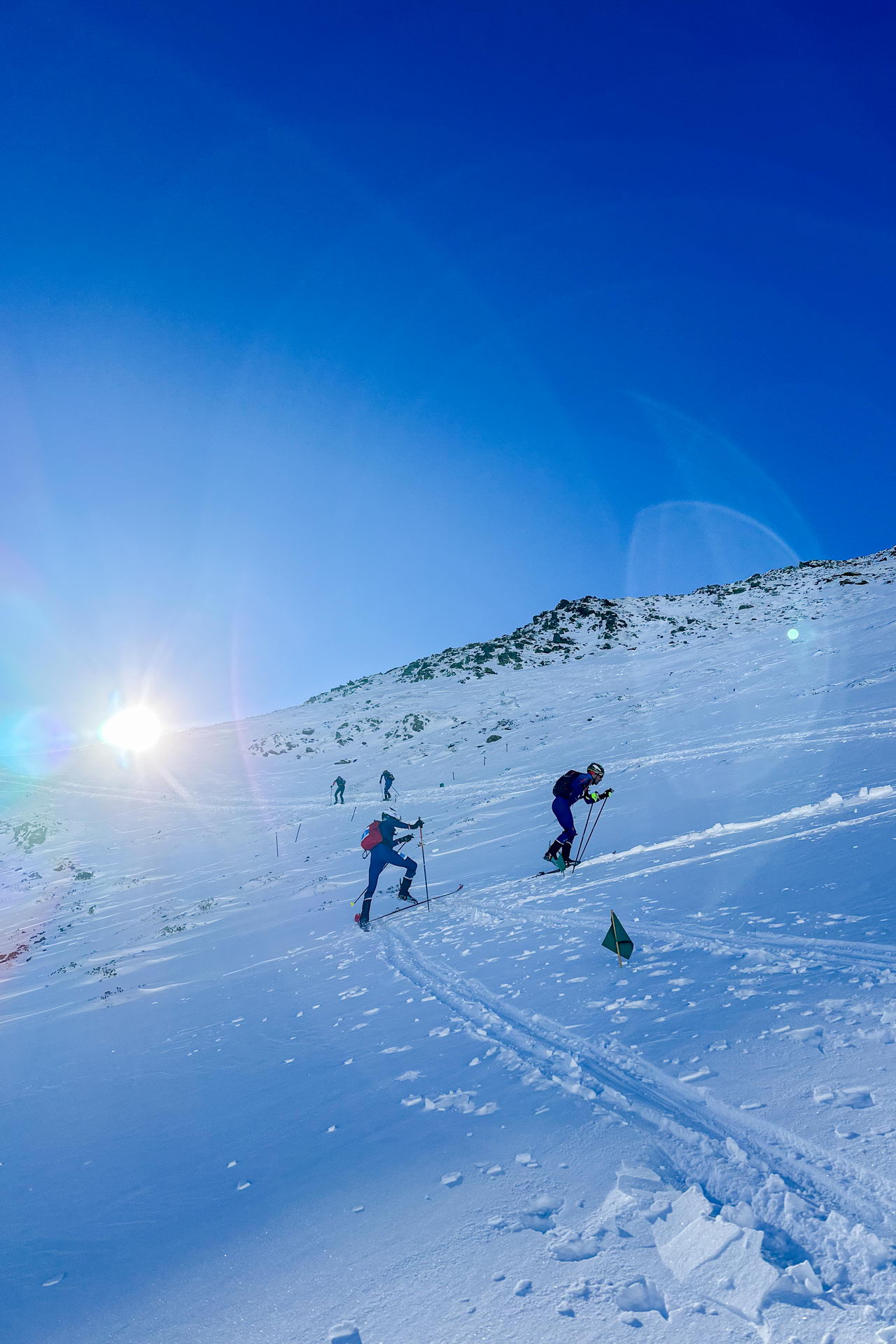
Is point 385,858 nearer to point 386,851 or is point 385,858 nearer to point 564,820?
point 386,851

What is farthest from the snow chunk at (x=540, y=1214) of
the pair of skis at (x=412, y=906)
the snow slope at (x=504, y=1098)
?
the pair of skis at (x=412, y=906)

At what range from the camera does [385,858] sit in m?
11.2

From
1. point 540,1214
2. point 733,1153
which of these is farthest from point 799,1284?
point 540,1214

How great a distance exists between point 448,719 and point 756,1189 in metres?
38.6

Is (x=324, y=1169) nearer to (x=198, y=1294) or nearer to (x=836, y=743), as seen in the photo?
(x=198, y=1294)

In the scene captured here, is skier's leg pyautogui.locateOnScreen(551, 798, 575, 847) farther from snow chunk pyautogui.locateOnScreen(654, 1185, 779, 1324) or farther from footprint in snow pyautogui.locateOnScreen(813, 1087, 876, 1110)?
snow chunk pyautogui.locateOnScreen(654, 1185, 779, 1324)

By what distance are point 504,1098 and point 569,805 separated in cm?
716

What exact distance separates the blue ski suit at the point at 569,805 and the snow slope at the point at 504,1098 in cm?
65

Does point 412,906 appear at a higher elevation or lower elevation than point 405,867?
lower

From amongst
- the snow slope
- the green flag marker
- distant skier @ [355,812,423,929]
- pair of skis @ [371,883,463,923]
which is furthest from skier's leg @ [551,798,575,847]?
the green flag marker

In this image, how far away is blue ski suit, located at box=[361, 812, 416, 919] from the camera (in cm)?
1079

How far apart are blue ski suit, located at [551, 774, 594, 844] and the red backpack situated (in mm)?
3085

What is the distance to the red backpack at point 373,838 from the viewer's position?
444 inches

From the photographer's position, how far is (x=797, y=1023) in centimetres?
394
